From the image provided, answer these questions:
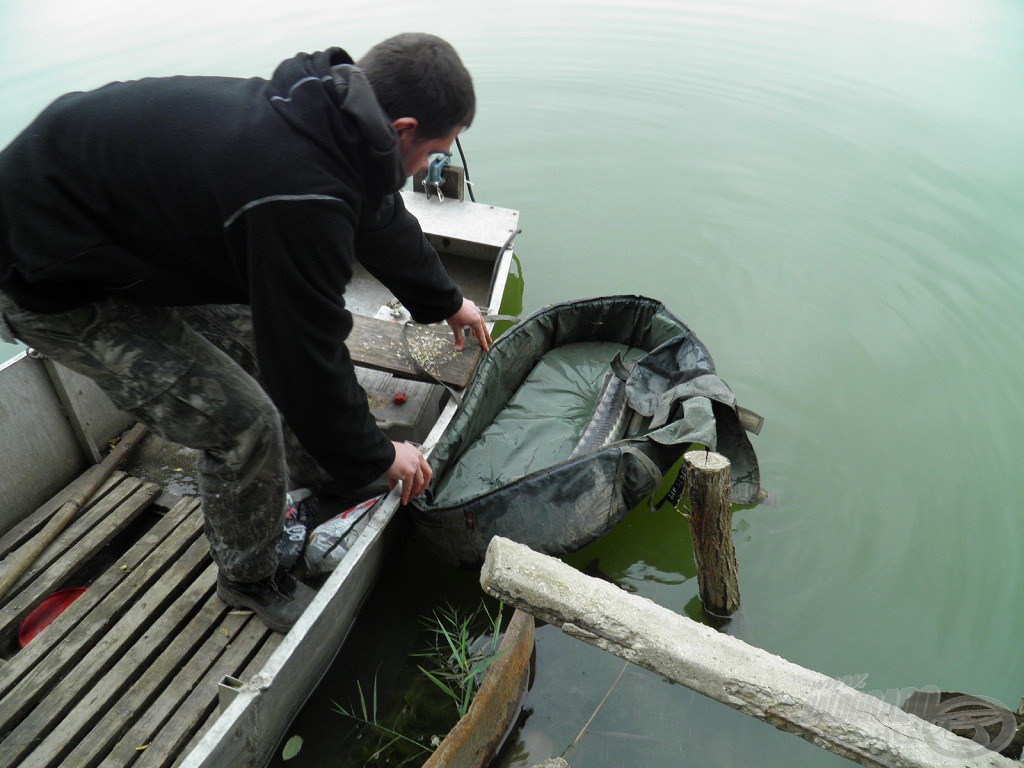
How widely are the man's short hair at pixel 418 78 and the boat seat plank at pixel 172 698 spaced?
2.01 meters

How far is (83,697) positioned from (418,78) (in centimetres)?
234

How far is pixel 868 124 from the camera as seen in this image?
7383 mm

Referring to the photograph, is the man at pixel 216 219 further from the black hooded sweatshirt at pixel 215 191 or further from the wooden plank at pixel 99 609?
the wooden plank at pixel 99 609

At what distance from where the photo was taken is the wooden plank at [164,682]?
2.30 meters

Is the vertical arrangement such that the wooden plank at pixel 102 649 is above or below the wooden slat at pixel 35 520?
below

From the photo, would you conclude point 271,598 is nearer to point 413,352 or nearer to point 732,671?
point 413,352

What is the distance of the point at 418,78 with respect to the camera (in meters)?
1.71

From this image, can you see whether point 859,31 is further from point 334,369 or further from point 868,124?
point 334,369

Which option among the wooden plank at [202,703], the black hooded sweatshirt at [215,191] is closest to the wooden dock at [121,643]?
the wooden plank at [202,703]

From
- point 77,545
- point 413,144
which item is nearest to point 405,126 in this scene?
point 413,144

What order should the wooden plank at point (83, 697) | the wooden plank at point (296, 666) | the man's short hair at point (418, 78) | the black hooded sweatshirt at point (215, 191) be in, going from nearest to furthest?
the black hooded sweatshirt at point (215, 191) → the man's short hair at point (418, 78) → the wooden plank at point (296, 666) → the wooden plank at point (83, 697)

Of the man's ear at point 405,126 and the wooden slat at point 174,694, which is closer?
the man's ear at point 405,126

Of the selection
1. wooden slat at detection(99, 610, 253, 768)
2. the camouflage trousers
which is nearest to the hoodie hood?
the camouflage trousers

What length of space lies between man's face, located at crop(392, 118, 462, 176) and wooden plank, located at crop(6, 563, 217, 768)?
1.93 m
